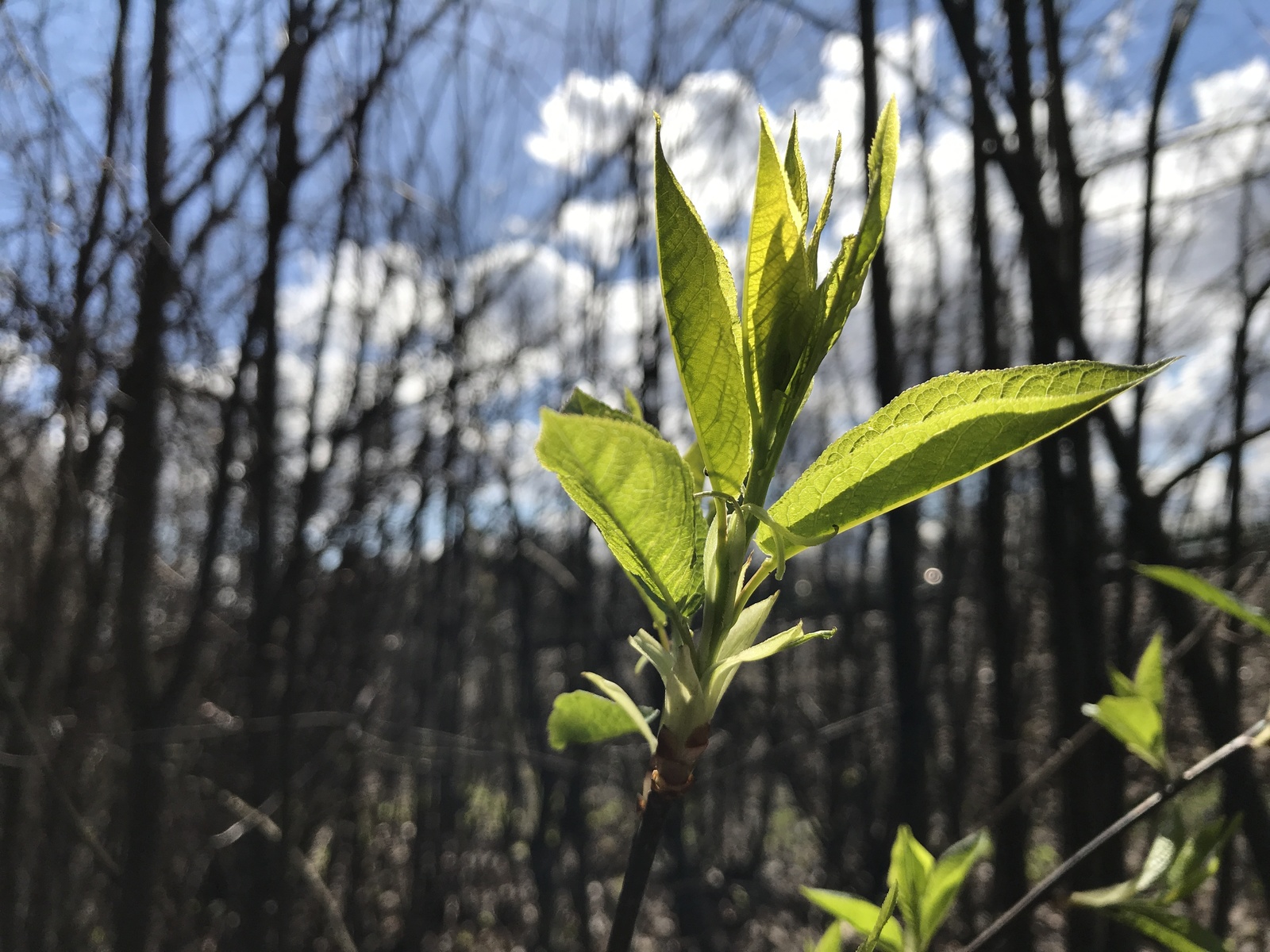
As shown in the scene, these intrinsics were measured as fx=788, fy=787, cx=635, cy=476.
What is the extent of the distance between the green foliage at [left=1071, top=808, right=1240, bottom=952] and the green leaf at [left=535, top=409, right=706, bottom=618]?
33 cm

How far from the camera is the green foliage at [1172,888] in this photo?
0.38 metres

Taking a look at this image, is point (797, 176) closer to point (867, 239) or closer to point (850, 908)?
point (867, 239)

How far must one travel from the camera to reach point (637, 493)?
0.22 meters

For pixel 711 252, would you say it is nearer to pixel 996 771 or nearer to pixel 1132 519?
pixel 1132 519

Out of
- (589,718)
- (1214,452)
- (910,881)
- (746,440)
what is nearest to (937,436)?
→ (746,440)

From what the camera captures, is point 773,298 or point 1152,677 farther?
point 1152,677

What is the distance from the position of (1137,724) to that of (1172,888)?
0.08 m

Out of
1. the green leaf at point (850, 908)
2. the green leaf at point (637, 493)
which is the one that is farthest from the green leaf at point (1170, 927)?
the green leaf at point (637, 493)

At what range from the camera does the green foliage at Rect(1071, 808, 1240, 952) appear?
1.24ft

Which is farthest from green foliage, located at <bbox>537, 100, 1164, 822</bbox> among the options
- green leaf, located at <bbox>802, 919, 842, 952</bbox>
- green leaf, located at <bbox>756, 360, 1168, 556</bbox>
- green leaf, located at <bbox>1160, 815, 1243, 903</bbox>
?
green leaf, located at <bbox>1160, 815, 1243, 903</bbox>

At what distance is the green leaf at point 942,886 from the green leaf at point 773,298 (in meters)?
0.29

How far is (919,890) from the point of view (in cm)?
42

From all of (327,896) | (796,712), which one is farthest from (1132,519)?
(796,712)

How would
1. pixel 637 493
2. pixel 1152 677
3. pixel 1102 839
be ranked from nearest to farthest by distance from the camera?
pixel 637 493, pixel 1102 839, pixel 1152 677
